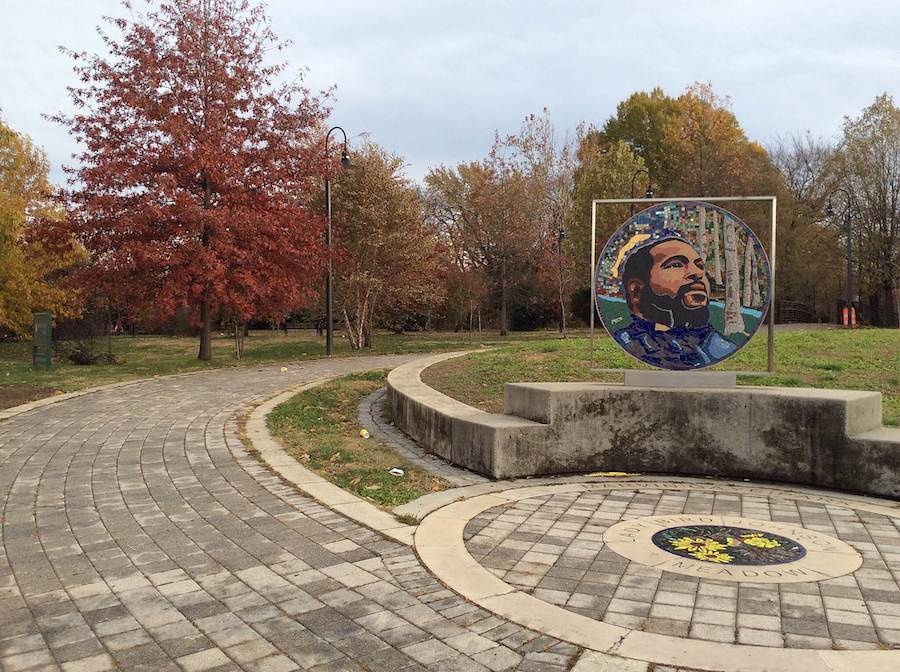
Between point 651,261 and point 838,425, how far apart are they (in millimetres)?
2239

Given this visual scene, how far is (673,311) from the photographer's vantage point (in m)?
6.85

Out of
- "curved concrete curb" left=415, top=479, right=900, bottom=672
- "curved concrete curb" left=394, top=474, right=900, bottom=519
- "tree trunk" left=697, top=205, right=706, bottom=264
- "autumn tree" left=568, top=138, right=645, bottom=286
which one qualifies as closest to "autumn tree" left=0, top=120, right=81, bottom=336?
"curved concrete curb" left=394, top=474, right=900, bottom=519

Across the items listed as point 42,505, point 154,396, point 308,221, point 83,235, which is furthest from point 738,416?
point 83,235

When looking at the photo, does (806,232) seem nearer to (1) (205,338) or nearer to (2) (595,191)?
(2) (595,191)

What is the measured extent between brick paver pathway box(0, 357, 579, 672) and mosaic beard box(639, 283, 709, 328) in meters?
3.74

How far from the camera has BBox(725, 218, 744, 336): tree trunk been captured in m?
6.67

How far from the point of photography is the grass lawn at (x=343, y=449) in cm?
594

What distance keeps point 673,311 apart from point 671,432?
47.3 inches

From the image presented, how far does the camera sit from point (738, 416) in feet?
21.1

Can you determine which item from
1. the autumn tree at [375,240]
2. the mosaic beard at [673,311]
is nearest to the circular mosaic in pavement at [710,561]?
the mosaic beard at [673,311]

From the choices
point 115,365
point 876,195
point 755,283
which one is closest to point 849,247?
point 876,195

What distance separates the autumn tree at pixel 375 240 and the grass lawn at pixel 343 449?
12.8 m

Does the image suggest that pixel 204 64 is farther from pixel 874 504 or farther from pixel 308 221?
pixel 874 504

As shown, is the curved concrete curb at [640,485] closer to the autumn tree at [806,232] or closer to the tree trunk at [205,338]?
the tree trunk at [205,338]
